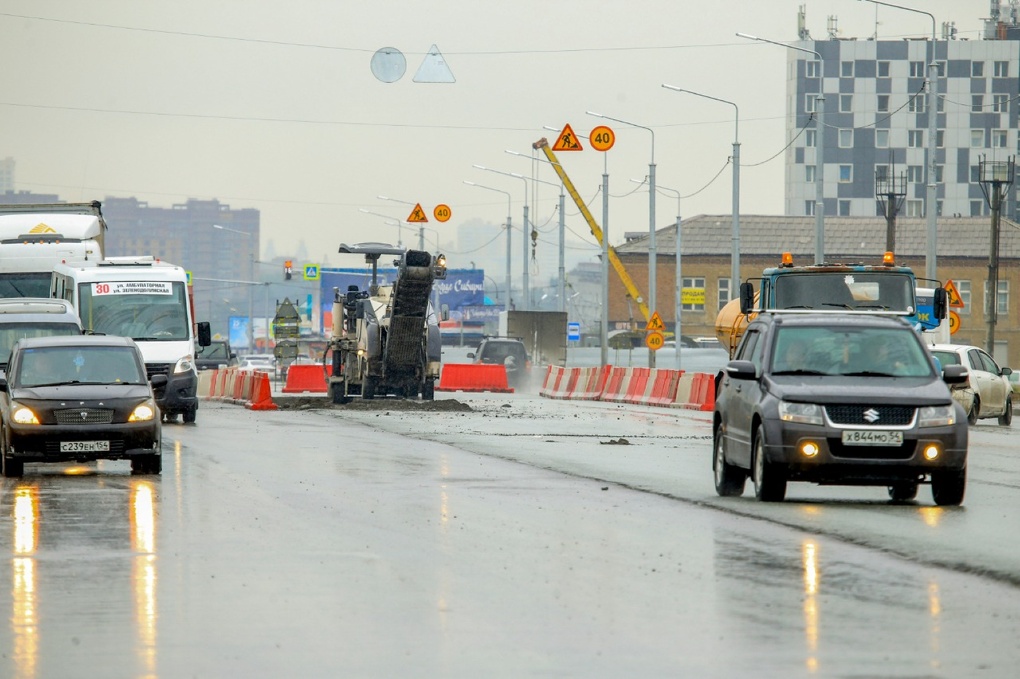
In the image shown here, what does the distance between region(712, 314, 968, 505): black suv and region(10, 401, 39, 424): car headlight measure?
7.40 metres

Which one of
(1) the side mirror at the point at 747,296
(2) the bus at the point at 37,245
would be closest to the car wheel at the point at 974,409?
(1) the side mirror at the point at 747,296

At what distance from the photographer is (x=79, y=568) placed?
36.3ft

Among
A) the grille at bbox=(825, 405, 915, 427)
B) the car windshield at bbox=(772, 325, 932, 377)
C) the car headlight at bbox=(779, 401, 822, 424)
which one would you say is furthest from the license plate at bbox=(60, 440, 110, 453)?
the grille at bbox=(825, 405, 915, 427)

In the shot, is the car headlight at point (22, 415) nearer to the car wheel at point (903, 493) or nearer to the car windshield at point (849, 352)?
the car windshield at point (849, 352)

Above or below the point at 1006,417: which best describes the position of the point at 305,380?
below

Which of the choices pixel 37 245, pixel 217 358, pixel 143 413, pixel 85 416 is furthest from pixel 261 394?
pixel 217 358

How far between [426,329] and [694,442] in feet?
47.2

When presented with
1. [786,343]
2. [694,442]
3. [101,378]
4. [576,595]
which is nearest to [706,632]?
[576,595]

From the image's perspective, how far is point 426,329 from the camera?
40.4 metres

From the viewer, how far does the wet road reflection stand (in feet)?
26.9

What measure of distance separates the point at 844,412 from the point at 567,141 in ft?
97.1

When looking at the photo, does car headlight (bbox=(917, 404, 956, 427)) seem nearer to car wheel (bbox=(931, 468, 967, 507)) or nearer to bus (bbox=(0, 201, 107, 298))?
car wheel (bbox=(931, 468, 967, 507))

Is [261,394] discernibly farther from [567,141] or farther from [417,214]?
[417,214]

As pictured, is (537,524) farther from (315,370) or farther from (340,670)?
(315,370)
